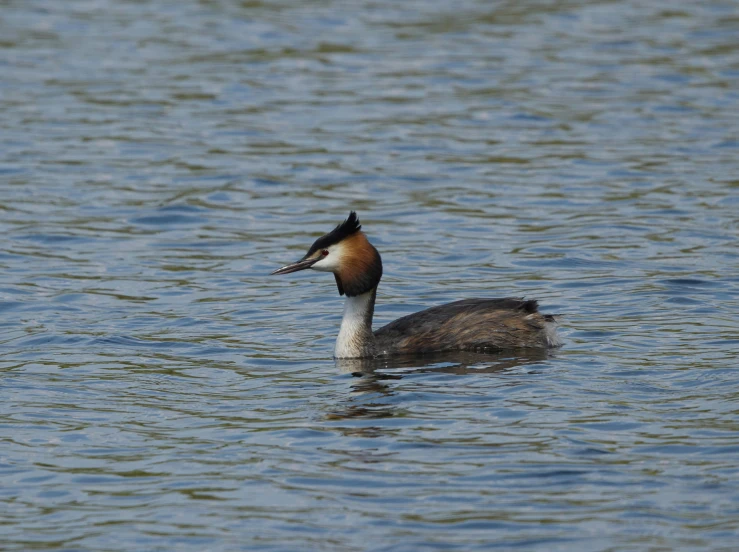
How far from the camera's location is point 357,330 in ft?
34.5

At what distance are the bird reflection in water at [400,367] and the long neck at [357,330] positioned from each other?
0.22 ft

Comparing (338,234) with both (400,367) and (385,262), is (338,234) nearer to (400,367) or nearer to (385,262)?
(400,367)

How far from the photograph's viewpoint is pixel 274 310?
11977 mm

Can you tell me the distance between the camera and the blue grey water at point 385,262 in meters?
7.37

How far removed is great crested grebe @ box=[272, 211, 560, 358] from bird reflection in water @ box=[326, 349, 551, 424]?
8 cm

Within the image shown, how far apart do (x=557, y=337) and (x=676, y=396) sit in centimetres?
170

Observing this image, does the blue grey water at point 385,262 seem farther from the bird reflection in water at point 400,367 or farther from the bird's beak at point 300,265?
the bird's beak at point 300,265

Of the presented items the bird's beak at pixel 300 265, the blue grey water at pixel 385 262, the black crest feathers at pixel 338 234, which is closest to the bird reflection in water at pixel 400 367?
the blue grey water at pixel 385 262

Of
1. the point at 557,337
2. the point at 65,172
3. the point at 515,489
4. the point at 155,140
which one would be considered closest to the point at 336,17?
the point at 155,140

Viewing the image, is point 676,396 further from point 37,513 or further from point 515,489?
point 37,513

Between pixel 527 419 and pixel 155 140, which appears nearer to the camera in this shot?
pixel 527 419

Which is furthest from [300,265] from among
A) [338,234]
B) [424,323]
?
[424,323]

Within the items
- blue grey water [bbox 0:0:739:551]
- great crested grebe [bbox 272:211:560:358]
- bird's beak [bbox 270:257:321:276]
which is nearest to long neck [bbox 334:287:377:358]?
great crested grebe [bbox 272:211:560:358]

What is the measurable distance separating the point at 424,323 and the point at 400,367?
446mm
